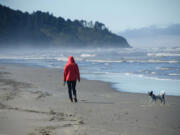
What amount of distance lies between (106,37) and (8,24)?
6550cm

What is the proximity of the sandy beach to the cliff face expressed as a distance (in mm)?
110248

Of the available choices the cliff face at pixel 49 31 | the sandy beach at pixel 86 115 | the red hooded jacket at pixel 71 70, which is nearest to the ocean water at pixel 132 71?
the sandy beach at pixel 86 115

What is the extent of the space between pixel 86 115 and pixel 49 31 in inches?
5788

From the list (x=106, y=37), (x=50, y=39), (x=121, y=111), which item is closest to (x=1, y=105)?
(x=121, y=111)

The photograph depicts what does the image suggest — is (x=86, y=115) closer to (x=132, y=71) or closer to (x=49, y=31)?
(x=132, y=71)

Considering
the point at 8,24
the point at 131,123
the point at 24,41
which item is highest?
the point at 8,24

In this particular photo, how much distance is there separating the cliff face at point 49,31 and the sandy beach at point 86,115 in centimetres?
11025

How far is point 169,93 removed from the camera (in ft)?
34.0

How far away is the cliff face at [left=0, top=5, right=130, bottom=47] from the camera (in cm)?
12750

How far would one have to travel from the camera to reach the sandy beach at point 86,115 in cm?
522

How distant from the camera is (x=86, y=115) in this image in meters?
6.64

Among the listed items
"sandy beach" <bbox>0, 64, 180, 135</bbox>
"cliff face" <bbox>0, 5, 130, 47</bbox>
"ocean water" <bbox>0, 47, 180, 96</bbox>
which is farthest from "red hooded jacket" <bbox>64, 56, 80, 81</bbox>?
"cliff face" <bbox>0, 5, 130, 47</bbox>

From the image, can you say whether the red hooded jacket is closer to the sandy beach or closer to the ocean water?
the sandy beach

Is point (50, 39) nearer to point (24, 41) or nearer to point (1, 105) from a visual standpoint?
point (24, 41)
